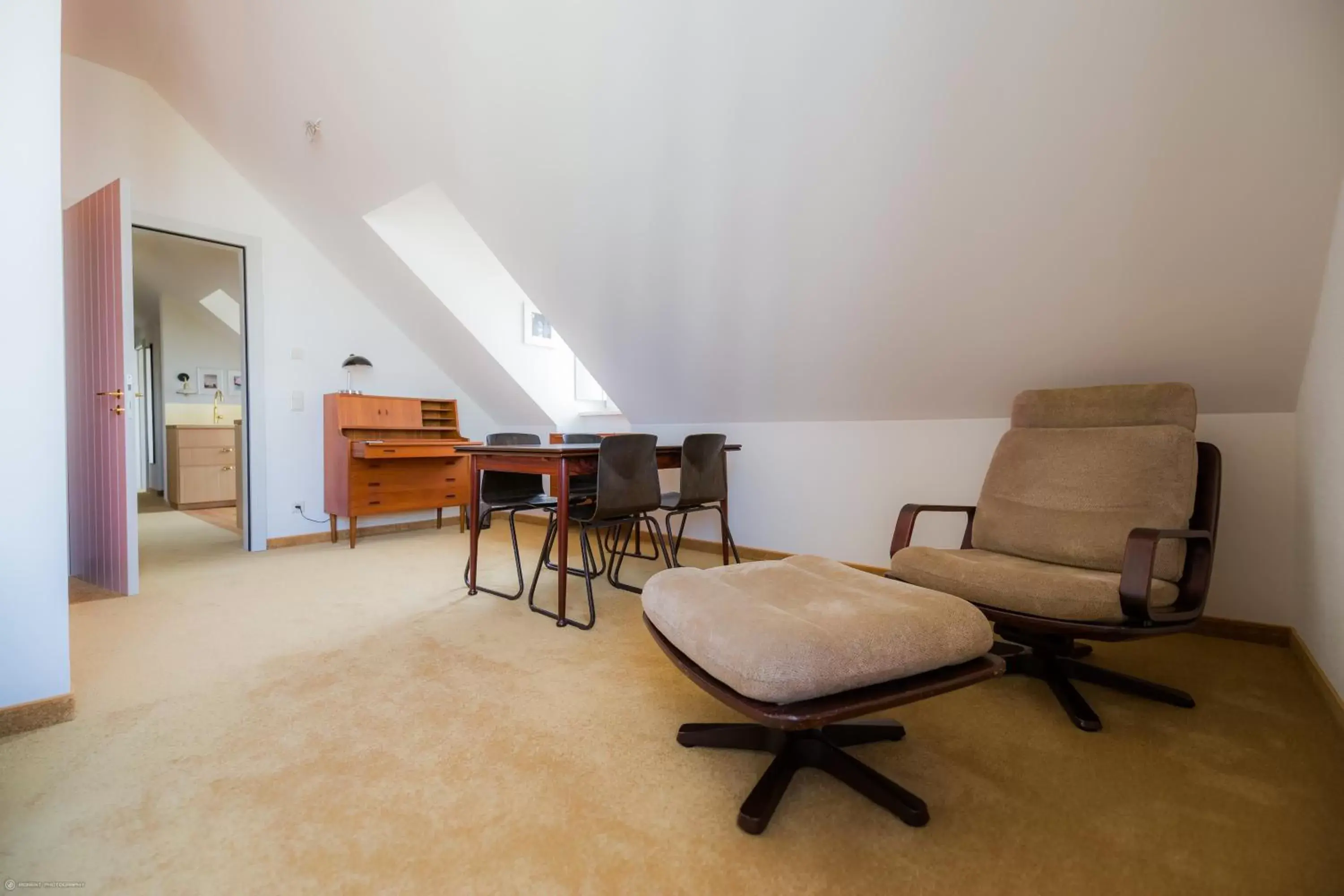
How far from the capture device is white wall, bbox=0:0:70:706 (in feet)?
5.03

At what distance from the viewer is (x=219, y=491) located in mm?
6520

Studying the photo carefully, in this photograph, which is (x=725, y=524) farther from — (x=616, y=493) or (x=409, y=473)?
(x=409, y=473)

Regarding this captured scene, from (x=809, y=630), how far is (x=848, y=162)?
176 cm

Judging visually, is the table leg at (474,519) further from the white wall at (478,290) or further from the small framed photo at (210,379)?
the small framed photo at (210,379)

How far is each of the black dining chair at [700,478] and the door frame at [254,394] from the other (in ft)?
10.3

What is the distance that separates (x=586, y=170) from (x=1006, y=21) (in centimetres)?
175

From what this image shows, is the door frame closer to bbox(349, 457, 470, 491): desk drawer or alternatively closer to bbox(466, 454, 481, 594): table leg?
bbox(349, 457, 470, 491): desk drawer

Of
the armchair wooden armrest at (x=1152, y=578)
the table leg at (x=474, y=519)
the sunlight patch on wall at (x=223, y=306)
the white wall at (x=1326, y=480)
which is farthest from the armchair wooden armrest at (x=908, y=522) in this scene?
the sunlight patch on wall at (x=223, y=306)

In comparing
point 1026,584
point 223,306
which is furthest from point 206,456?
point 1026,584

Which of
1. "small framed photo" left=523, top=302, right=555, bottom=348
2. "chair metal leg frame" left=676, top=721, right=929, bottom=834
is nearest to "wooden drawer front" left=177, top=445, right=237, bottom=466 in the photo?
"small framed photo" left=523, top=302, right=555, bottom=348

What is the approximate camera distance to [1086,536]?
1.92 m

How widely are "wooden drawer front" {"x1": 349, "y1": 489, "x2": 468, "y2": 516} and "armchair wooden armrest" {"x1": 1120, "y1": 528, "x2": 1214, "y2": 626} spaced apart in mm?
4504

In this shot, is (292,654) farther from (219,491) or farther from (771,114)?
(219,491)

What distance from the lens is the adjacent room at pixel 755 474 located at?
1166 mm
